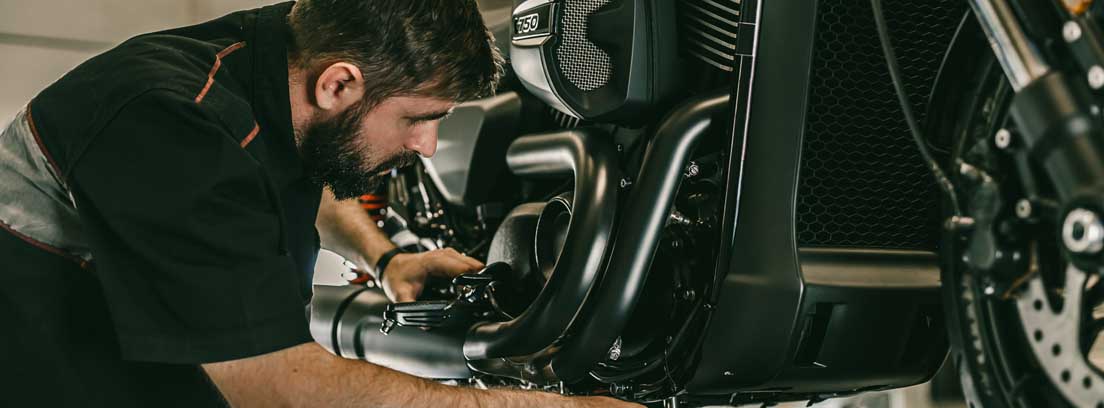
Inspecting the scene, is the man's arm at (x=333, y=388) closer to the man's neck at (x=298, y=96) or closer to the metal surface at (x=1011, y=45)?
the man's neck at (x=298, y=96)

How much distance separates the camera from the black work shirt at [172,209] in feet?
3.18

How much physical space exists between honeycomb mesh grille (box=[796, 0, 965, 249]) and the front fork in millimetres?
368

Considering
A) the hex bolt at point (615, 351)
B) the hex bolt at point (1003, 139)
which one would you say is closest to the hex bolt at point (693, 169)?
the hex bolt at point (615, 351)

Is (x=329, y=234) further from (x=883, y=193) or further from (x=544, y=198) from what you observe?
(x=883, y=193)

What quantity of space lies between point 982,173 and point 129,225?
799mm

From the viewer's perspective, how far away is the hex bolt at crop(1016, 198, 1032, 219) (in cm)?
84

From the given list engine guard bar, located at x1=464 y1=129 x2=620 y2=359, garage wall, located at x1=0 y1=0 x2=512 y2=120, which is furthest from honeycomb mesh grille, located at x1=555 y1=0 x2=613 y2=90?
garage wall, located at x1=0 y1=0 x2=512 y2=120

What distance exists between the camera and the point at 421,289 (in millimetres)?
1788

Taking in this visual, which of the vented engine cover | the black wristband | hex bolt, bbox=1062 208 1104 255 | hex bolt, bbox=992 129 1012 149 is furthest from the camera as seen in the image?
the black wristband

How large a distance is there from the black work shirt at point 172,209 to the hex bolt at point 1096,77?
2.54 feet

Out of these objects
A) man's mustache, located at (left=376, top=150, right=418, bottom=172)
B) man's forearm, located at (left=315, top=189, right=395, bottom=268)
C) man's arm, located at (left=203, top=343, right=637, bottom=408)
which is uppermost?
man's mustache, located at (left=376, top=150, right=418, bottom=172)

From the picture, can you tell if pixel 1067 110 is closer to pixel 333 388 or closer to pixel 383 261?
pixel 333 388

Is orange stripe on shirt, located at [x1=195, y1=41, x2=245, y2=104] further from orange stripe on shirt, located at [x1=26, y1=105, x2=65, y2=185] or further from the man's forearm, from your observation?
the man's forearm

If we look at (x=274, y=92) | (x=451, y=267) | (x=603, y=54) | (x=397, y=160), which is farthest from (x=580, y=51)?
(x=451, y=267)
